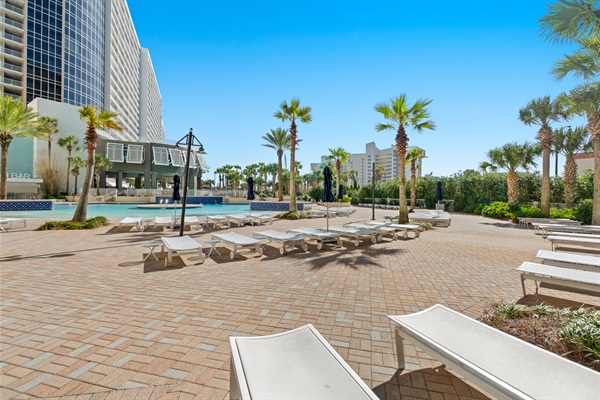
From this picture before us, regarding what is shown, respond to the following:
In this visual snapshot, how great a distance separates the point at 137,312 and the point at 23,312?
1556mm

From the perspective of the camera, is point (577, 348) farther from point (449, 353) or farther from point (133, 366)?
point (133, 366)

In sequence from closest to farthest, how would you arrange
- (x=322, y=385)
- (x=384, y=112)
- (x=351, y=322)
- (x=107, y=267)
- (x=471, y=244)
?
(x=322, y=385), (x=351, y=322), (x=107, y=267), (x=471, y=244), (x=384, y=112)

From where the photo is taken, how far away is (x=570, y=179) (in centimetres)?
1705

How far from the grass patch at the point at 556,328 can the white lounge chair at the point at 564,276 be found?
2.42 feet

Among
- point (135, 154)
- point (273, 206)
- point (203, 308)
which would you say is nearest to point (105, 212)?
point (273, 206)

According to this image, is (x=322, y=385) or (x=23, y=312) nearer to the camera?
(x=322, y=385)

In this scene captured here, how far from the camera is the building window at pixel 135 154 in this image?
1626 inches

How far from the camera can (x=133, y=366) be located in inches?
100

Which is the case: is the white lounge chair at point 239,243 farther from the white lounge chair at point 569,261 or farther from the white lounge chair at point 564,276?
the white lounge chair at point 569,261

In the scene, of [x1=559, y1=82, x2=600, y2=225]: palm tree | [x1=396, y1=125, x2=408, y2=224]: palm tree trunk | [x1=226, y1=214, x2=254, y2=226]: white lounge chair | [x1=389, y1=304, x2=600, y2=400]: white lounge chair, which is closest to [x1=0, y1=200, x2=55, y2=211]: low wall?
[x1=226, y1=214, x2=254, y2=226]: white lounge chair

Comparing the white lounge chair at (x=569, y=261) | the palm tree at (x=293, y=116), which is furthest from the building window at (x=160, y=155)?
the white lounge chair at (x=569, y=261)

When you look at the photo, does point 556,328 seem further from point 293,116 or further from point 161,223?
point 293,116

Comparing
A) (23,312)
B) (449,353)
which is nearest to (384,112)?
(449,353)

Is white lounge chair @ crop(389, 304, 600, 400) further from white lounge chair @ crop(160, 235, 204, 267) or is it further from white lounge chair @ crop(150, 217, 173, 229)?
white lounge chair @ crop(150, 217, 173, 229)
